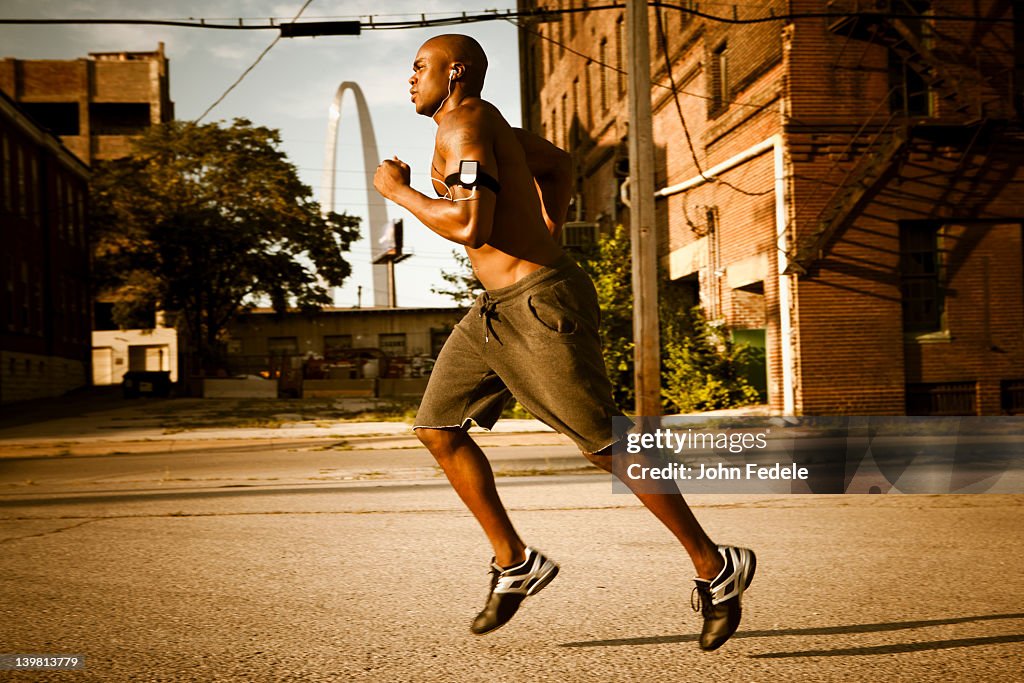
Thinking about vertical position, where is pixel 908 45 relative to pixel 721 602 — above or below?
above

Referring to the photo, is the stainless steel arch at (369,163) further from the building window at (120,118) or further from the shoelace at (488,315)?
the shoelace at (488,315)

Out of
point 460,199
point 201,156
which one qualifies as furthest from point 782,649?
point 201,156

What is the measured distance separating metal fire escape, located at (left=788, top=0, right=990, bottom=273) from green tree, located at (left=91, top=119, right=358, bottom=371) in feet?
89.9

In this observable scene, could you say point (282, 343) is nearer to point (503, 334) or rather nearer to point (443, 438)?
point (443, 438)

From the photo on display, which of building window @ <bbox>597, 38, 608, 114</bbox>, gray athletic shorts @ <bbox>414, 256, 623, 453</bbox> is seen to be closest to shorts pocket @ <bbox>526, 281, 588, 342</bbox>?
gray athletic shorts @ <bbox>414, 256, 623, 453</bbox>

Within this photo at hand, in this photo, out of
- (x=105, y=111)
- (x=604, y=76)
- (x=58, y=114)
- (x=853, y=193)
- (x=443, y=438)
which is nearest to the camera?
(x=443, y=438)

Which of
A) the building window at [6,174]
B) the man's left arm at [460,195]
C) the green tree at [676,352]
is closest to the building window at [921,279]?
the green tree at [676,352]

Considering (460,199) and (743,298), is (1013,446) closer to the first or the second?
(743,298)

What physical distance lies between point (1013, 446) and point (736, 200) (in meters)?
9.03

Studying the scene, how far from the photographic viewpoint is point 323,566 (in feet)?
17.4

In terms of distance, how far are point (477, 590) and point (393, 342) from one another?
64.0 m

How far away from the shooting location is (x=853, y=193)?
1762cm

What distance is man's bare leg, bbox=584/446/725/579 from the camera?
3334mm

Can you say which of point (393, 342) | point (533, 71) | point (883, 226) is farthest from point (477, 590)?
point (393, 342)
